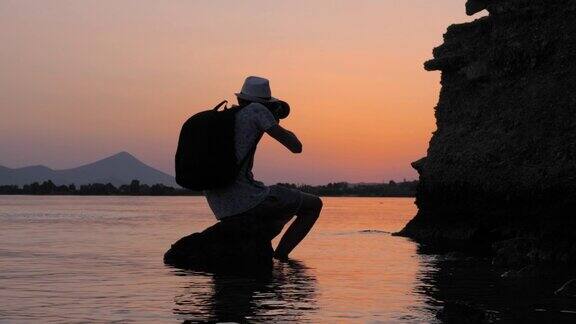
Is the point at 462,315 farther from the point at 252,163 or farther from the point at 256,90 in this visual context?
the point at 256,90

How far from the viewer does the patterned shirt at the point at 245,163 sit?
11.6 metres

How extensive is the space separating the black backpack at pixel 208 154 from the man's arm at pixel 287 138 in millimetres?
527

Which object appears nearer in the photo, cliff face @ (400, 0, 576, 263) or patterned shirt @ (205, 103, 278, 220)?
patterned shirt @ (205, 103, 278, 220)

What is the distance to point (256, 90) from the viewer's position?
1199cm

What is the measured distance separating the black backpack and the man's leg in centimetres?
127

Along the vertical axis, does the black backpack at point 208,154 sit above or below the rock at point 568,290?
above

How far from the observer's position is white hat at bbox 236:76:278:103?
12.0m

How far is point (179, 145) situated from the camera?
1181cm

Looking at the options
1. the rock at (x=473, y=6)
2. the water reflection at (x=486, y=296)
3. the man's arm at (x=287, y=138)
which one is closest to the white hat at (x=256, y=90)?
the man's arm at (x=287, y=138)

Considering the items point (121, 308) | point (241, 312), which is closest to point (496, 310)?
point (241, 312)

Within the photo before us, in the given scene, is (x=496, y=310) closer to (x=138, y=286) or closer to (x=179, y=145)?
(x=138, y=286)

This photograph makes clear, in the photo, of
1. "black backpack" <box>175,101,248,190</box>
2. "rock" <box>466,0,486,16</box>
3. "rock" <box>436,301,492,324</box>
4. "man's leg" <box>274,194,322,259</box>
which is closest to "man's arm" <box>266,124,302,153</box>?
"black backpack" <box>175,101,248,190</box>

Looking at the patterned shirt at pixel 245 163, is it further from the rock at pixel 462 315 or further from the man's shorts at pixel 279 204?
the rock at pixel 462 315

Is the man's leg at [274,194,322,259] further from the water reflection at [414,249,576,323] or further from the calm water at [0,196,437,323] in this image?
the water reflection at [414,249,576,323]
